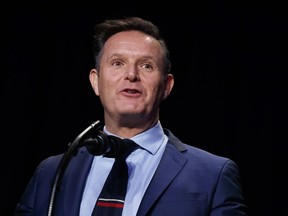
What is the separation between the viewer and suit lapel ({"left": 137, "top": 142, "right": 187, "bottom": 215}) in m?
1.94

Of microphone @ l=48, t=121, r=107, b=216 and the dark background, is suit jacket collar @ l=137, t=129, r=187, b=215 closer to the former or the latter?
microphone @ l=48, t=121, r=107, b=216

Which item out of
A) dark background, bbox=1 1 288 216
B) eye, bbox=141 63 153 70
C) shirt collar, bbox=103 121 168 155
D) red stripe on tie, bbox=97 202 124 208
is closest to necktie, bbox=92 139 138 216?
red stripe on tie, bbox=97 202 124 208

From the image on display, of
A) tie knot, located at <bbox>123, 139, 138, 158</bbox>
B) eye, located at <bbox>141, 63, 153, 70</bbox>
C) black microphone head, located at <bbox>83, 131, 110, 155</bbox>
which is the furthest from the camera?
eye, located at <bbox>141, 63, 153, 70</bbox>

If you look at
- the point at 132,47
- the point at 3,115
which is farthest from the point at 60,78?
the point at 132,47

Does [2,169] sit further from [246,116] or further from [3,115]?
[246,116]

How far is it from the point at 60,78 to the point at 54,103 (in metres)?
0.15

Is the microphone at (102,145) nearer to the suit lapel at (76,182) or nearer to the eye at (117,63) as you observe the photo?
the suit lapel at (76,182)

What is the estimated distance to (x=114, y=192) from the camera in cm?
199

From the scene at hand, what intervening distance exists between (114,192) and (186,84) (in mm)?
1274

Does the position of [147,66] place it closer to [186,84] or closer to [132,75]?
[132,75]

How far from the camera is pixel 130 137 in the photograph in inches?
88.8

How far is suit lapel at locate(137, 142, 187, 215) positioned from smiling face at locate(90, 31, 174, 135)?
0.18 m

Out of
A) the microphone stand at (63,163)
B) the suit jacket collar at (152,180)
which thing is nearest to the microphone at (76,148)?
the microphone stand at (63,163)

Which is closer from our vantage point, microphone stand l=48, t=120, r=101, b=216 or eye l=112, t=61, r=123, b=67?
microphone stand l=48, t=120, r=101, b=216
